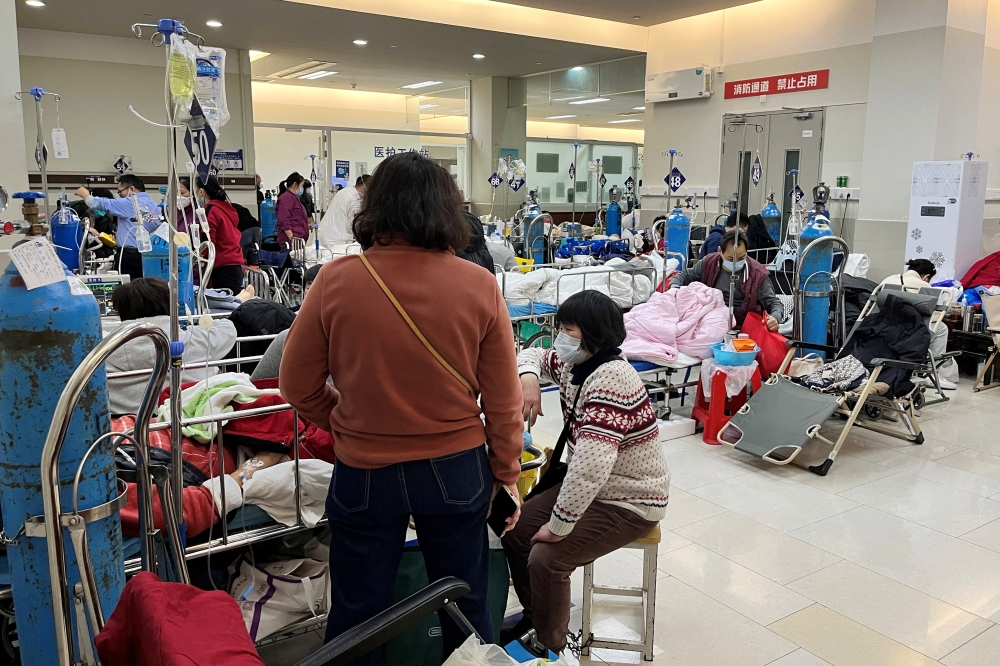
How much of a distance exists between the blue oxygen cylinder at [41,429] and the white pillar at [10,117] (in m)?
4.88

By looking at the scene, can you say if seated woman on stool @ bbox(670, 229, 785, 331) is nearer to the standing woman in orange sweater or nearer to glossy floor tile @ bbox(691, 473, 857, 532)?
glossy floor tile @ bbox(691, 473, 857, 532)

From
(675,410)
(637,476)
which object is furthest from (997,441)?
(637,476)

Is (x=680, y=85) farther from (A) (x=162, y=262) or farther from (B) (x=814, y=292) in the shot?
(A) (x=162, y=262)

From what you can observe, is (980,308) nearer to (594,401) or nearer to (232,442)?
(594,401)

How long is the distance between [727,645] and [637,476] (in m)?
0.75

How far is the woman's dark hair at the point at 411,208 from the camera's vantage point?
5.53 feet

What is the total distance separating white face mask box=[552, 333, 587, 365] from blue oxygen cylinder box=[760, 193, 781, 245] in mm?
6744

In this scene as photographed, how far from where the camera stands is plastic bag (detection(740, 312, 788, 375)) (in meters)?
4.84

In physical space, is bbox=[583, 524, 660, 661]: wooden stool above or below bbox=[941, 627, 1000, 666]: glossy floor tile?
above

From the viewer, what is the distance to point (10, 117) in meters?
5.57

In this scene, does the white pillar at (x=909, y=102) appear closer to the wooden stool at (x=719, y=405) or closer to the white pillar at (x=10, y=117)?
the wooden stool at (x=719, y=405)

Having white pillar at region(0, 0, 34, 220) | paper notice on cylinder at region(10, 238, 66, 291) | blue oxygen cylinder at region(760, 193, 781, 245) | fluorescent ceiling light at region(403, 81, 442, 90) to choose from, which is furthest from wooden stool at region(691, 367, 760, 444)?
fluorescent ceiling light at region(403, 81, 442, 90)

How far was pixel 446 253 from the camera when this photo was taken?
1.74 m

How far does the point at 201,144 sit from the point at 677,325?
3536 millimetres
